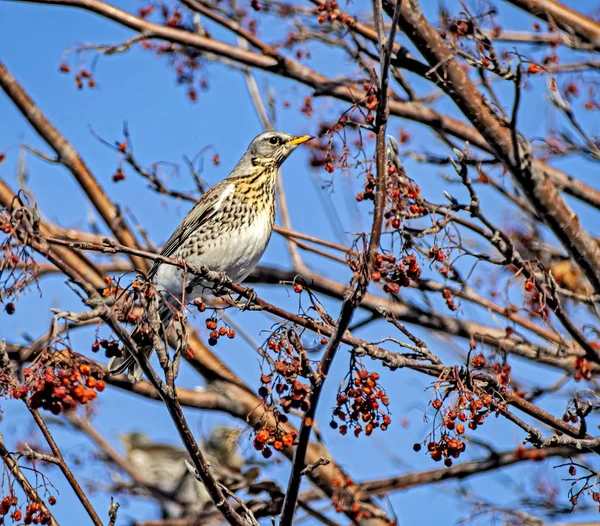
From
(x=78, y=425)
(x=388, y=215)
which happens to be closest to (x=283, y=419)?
(x=388, y=215)

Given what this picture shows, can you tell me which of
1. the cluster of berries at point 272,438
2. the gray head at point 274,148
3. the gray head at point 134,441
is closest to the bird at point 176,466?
the gray head at point 134,441

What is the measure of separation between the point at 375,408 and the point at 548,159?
3453 millimetres

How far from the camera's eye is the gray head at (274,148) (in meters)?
5.95

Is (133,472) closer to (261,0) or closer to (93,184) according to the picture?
(93,184)

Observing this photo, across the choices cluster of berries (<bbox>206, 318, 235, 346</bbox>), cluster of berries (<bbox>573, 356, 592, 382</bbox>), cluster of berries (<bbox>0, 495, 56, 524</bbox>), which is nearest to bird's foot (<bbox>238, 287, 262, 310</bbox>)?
cluster of berries (<bbox>206, 318, 235, 346</bbox>)

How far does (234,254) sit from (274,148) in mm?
1121

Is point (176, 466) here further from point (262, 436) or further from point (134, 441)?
point (262, 436)

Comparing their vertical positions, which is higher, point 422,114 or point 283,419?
point 422,114

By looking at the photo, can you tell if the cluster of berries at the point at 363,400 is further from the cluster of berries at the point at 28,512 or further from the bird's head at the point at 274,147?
the bird's head at the point at 274,147

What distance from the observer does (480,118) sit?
12.6ft

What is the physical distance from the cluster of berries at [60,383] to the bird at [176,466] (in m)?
2.58

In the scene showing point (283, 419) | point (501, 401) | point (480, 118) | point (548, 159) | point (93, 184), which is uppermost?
point (548, 159)

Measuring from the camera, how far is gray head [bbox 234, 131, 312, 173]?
19.5 ft

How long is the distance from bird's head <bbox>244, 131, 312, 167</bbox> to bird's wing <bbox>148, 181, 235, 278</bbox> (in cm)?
38
